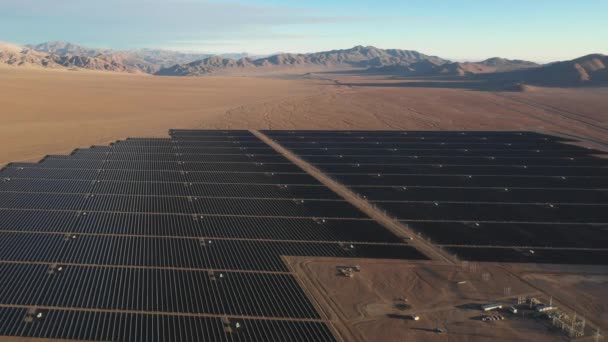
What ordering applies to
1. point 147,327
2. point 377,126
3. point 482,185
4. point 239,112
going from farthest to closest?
1. point 239,112
2. point 377,126
3. point 482,185
4. point 147,327

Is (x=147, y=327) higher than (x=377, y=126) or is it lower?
lower

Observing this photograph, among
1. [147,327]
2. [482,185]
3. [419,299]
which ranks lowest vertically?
[147,327]

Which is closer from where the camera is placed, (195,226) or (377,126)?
(195,226)

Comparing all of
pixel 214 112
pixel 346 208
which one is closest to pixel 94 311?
pixel 346 208

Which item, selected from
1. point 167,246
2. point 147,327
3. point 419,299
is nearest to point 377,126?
point 167,246

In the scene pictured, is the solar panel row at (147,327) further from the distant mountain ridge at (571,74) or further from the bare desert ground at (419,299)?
the distant mountain ridge at (571,74)

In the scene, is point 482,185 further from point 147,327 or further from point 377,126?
point 377,126

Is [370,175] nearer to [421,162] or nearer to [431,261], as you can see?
[421,162]

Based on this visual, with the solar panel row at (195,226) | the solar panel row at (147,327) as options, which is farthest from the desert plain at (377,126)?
the solar panel row at (195,226)
